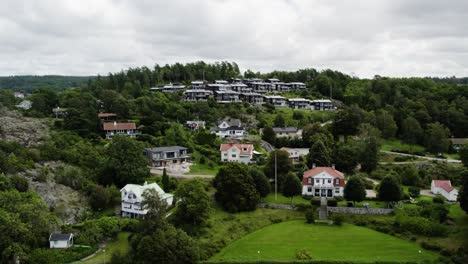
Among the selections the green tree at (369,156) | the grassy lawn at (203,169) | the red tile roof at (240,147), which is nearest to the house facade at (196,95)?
the red tile roof at (240,147)

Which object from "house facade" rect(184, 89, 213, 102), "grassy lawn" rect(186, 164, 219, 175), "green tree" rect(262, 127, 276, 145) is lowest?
"grassy lawn" rect(186, 164, 219, 175)

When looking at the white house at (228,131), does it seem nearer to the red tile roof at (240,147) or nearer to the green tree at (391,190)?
the red tile roof at (240,147)

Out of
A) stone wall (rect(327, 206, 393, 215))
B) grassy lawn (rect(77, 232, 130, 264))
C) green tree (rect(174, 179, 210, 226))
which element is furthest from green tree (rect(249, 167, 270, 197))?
grassy lawn (rect(77, 232, 130, 264))

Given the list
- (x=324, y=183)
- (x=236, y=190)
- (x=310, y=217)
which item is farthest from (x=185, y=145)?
(x=310, y=217)

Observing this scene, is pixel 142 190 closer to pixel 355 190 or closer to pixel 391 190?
pixel 355 190

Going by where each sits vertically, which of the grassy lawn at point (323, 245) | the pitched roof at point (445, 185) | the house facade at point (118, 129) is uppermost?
the house facade at point (118, 129)

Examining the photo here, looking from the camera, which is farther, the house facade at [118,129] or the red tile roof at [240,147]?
the house facade at [118,129]

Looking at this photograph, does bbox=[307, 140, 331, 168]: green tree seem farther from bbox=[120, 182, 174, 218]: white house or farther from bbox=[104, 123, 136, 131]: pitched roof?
bbox=[104, 123, 136, 131]: pitched roof

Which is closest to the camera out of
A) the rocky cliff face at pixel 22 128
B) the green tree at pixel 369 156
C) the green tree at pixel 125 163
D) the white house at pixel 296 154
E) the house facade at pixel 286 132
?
the green tree at pixel 125 163
